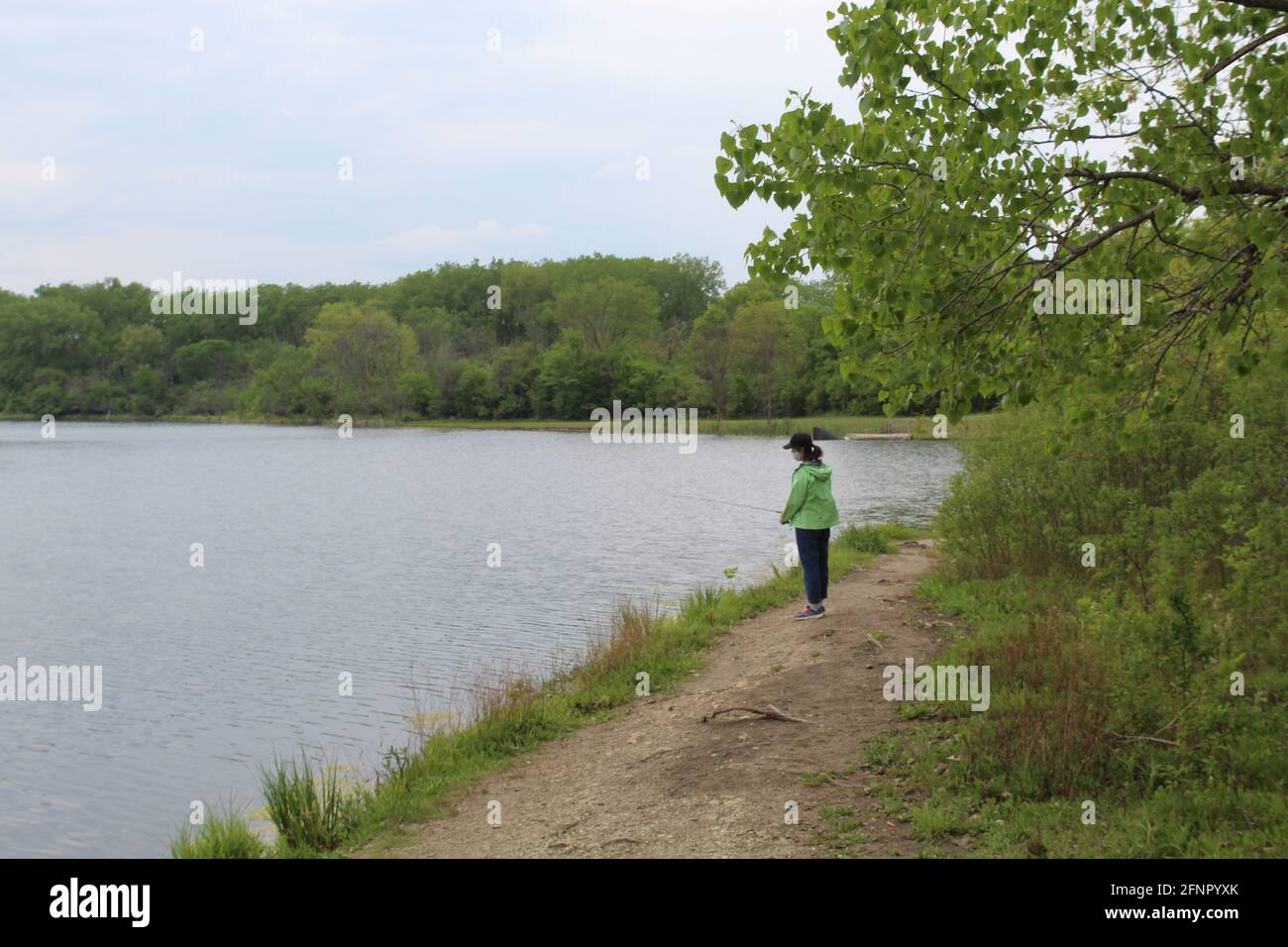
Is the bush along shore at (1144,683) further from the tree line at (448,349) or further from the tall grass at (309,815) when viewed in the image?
the tree line at (448,349)

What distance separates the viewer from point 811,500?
42.0 feet

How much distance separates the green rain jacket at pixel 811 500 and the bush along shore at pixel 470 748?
2.09 meters

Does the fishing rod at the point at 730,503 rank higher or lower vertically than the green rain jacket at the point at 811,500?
lower

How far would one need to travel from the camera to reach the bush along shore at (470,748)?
8219 mm

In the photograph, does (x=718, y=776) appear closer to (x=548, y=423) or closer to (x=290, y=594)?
(x=290, y=594)

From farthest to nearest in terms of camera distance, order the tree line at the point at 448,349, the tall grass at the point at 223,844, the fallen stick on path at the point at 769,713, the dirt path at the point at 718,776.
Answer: the tree line at the point at 448,349 → the fallen stick on path at the point at 769,713 → the tall grass at the point at 223,844 → the dirt path at the point at 718,776

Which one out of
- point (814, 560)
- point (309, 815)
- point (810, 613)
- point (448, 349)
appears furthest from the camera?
point (448, 349)

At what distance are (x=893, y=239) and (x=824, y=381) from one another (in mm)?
93470

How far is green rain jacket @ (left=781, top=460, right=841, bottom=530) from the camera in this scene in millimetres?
12727

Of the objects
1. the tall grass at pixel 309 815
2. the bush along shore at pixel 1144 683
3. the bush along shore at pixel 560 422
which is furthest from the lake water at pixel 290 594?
the bush along shore at pixel 560 422

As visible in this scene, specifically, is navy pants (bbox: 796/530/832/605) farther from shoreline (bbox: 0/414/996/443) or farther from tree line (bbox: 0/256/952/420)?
tree line (bbox: 0/256/952/420)

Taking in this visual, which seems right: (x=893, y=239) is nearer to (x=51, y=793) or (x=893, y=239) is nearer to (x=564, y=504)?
(x=51, y=793)

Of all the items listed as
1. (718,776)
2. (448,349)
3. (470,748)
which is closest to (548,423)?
(448,349)

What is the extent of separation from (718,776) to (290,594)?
15836 mm
